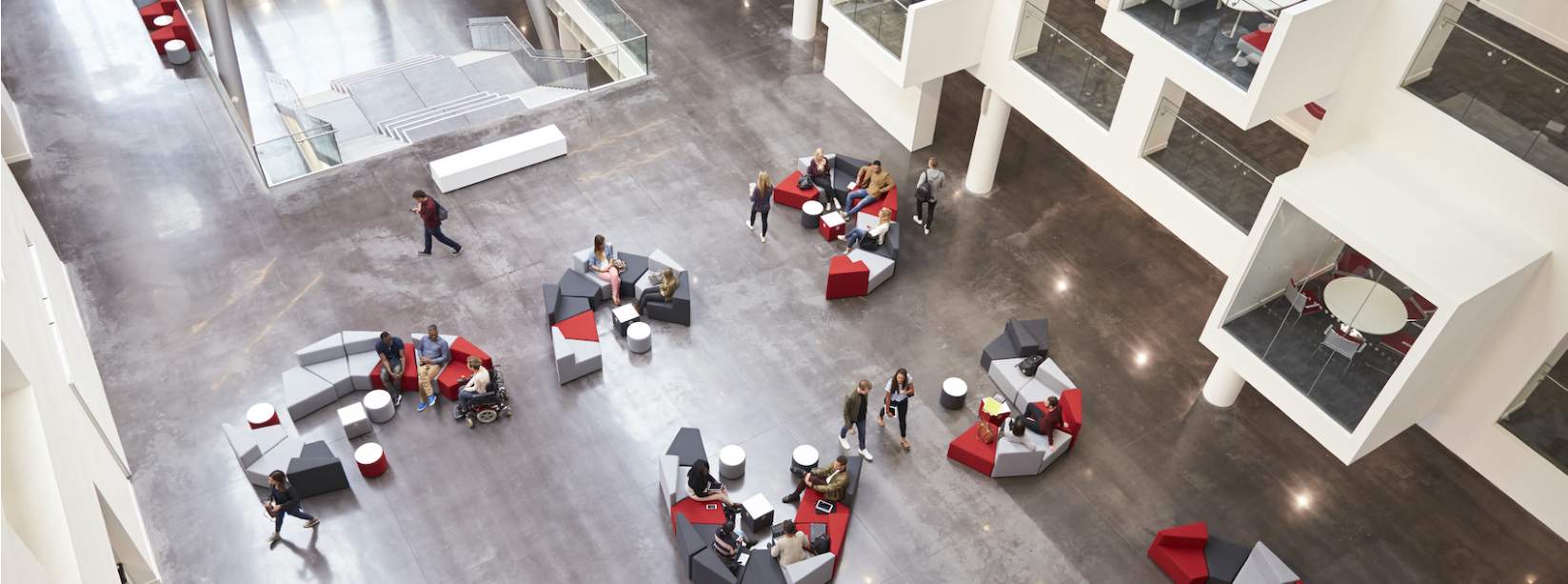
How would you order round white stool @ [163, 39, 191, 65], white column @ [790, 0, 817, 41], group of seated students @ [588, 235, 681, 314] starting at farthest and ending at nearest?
white column @ [790, 0, 817, 41] < round white stool @ [163, 39, 191, 65] < group of seated students @ [588, 235, 681, 314]

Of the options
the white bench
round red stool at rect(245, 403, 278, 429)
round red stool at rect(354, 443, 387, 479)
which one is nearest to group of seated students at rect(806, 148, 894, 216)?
the white bench

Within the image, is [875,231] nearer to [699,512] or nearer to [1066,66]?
[1066,66]

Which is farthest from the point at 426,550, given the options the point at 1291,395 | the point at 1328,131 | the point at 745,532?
the point at 1328,131

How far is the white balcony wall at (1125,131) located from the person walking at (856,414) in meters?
4.40

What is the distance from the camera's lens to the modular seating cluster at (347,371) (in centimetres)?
1373

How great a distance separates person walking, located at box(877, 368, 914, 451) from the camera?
13.3 m

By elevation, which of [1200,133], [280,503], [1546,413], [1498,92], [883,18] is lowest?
[280,503]

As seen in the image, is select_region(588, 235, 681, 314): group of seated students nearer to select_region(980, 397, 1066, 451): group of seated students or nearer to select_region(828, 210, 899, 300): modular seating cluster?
select_region(828, 210, 899, 300): modular seating cluster

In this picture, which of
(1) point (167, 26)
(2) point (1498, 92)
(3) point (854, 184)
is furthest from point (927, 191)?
(1) point (167, 26)

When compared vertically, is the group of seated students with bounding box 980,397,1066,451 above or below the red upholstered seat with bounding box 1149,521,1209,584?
above

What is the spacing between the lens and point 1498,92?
34.6 ft

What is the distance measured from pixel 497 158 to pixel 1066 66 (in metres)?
8.74

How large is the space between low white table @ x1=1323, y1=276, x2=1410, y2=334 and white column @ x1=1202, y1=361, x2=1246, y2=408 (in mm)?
2658

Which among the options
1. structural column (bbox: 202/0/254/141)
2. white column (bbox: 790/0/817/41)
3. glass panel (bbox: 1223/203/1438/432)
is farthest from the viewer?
white column (bbox: 790/0/817/41)
